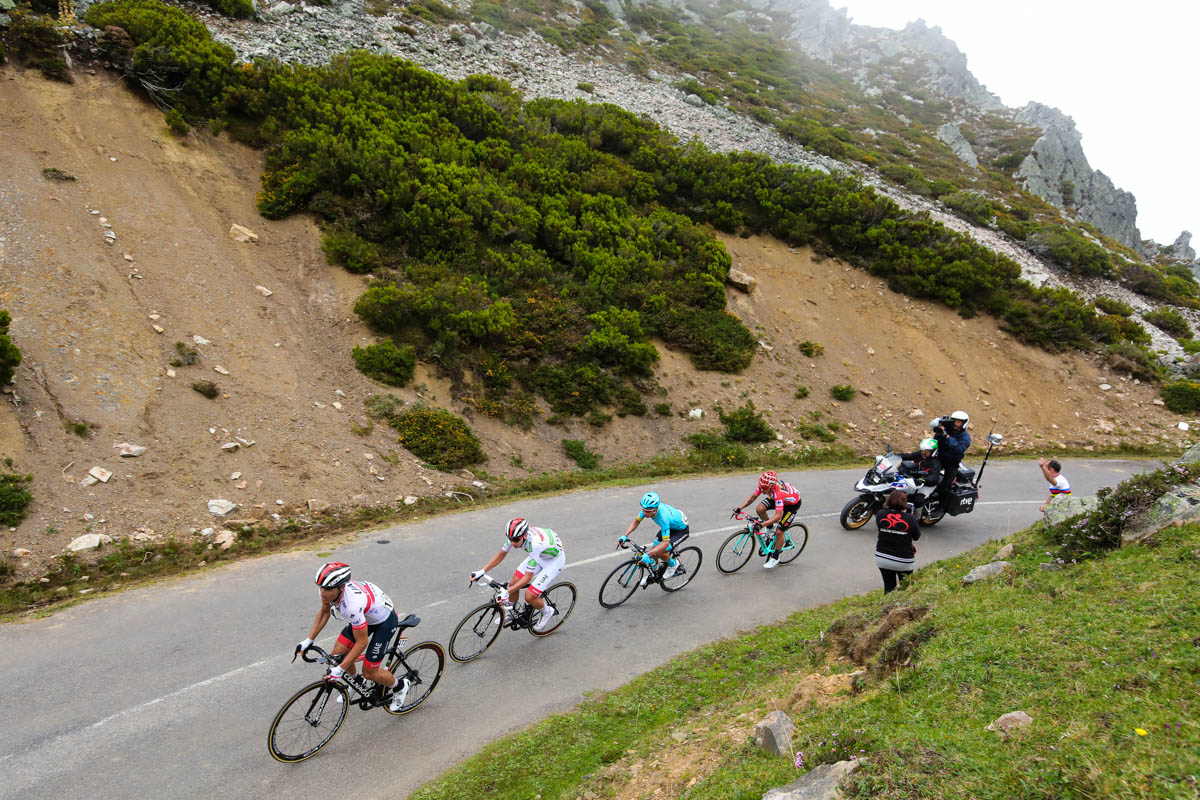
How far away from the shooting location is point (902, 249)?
1007 inches

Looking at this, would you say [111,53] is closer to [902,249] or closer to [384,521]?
[384,521]

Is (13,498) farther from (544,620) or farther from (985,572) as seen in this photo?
(985,572)

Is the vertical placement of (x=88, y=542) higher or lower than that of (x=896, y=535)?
lower

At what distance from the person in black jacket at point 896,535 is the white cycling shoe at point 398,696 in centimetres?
650

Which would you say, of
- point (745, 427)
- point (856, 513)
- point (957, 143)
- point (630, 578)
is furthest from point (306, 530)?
point (957, 143)

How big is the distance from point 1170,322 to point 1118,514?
29.6 meters

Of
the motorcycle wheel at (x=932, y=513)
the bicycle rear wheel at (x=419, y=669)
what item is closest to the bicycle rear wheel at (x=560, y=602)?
the bicycle rear wheel at (x=419, y=669)

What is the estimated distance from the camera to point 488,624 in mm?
7688

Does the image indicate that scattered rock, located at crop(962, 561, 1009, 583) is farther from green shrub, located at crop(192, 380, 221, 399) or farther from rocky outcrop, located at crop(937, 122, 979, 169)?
rocky outcrop, located at crop(937, 122, 979, 169)

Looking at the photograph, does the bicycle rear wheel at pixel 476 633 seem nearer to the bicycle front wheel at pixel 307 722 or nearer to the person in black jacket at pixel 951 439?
the bicycle front wheel at pixel 307 722

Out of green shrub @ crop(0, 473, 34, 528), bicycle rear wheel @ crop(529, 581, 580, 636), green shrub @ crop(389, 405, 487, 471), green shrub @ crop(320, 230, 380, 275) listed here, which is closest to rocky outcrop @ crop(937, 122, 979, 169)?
green shrub @ crop(320, 230, 380, 275)

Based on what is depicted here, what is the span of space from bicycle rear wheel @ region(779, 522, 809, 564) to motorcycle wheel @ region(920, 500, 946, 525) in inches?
141

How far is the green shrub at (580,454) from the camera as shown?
51.9 feet

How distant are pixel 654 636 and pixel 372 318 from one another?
38.8 ft
